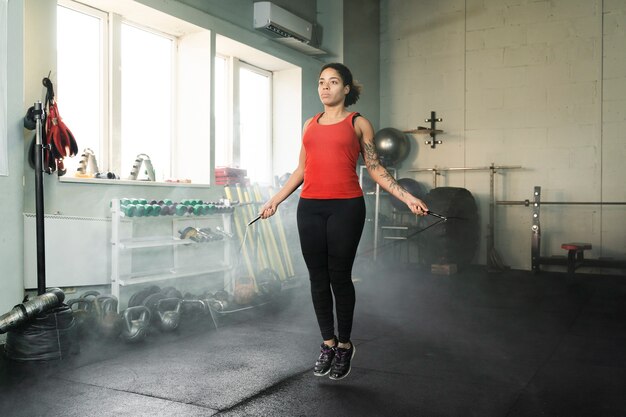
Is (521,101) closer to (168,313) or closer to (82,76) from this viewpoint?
(82,76)

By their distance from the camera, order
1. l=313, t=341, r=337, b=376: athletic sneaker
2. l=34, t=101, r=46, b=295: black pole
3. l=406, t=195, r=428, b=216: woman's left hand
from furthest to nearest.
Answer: l=34, t=101, r=46, b=295: black pole → l=313, t=341, r=337, b=376: athletic sneaker → l=406, t=195, r=428, b=216: woman's left hand

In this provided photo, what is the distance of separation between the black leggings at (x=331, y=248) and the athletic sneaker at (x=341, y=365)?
0.05 meters

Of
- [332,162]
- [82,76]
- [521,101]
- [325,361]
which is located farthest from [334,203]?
[521,101]

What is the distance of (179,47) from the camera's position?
200 inches

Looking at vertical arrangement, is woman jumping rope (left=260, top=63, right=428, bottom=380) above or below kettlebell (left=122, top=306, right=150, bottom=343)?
above

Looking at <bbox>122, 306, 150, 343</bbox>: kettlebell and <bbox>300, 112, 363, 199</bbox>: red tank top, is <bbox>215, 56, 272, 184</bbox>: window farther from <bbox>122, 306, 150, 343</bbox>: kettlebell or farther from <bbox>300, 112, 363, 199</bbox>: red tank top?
<bbox>300, 112, 363, 199</bbox>: red tank top

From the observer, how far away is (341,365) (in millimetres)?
2484

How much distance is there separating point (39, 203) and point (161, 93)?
2126 millimetres

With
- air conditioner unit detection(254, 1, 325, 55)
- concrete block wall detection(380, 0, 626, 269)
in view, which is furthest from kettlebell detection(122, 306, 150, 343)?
concrete block wall detection(380, 0, 626, 269)

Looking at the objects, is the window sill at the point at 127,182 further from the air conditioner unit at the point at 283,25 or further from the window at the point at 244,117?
the air conditioner unit at the point at 283,25

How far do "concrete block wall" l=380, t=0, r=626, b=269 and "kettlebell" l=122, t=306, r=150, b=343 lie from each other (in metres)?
4.76

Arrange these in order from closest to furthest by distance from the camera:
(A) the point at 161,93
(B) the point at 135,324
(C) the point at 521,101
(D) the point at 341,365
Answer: (D) the point at 341,365
(B) the point at 135,324
(A) the point at 161,93
(C) the point at 521,101

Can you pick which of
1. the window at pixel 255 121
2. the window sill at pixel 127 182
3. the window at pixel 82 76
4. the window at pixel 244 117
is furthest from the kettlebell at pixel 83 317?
the window at pixel 255 121

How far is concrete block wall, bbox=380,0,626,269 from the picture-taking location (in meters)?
6.27
